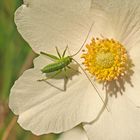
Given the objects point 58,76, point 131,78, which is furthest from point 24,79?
point 131,78

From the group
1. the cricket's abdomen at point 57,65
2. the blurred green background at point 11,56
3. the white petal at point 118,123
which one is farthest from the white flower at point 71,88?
the blurred green background at point 11,56

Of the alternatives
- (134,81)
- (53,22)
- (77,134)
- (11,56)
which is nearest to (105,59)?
(134,81)

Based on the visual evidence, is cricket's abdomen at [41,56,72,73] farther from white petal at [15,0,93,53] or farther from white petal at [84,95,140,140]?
white petal at [84,95,140,140]

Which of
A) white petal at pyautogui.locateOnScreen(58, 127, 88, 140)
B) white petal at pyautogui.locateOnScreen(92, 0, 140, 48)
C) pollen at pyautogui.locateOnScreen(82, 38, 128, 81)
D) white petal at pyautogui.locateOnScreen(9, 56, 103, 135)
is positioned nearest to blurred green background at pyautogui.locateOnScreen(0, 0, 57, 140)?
white petal at pyautogui.locateOnScreen(58, 127, 88, 140)

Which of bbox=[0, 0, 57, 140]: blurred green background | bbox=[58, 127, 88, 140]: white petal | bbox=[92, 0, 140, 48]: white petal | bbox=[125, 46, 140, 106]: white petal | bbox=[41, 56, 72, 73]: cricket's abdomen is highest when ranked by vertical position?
bbox=[92, 0, 140, 48]: white petal

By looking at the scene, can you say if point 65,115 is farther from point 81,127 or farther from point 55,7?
point 55,7

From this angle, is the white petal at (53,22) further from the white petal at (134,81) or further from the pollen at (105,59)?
the white petal at (134,81)
